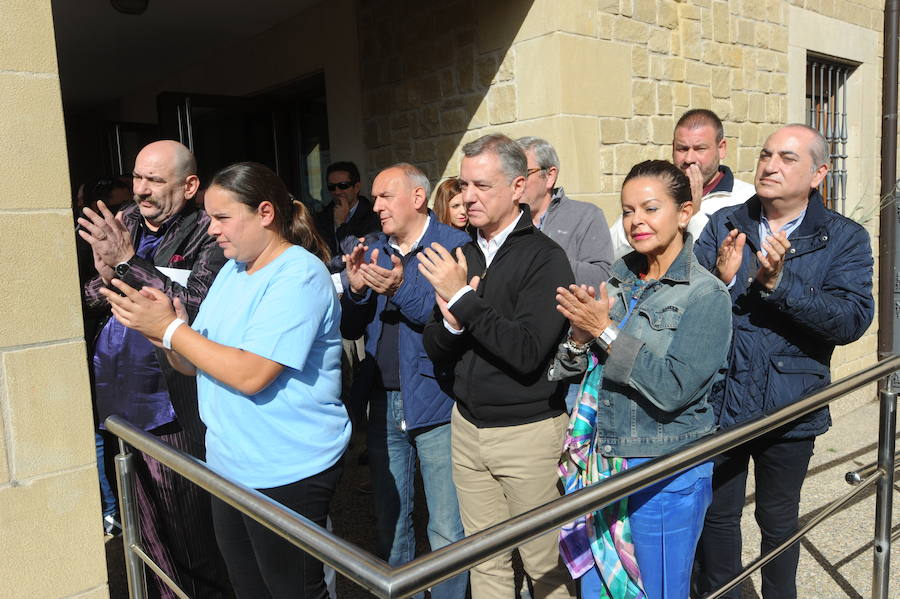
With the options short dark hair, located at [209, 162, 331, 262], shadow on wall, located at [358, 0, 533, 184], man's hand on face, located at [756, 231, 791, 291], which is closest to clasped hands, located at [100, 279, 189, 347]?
Answer: short dark hair, located at [209, 162, 331, 262]

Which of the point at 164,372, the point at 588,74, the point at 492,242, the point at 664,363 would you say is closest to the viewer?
the point at 664,363

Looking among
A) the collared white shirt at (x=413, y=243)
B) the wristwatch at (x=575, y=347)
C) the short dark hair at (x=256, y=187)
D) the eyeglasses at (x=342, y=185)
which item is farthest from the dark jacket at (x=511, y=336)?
the eyeglasses at (x=342, y=185)

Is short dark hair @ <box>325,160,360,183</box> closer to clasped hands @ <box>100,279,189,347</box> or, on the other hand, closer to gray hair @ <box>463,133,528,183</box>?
gray hair @ <box>463,133,528,183</box>

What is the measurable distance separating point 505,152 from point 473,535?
5.14ft

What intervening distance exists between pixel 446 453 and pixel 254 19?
528 centimetres

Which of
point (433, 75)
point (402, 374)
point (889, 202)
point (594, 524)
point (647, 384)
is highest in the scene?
point (433, 75)

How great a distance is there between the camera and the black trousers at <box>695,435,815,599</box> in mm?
2617

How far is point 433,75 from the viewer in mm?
5469

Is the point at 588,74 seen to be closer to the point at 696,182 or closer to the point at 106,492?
the point at 696,182

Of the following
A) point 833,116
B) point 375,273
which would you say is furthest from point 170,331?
point 833,116

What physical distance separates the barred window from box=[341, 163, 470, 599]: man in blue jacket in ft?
17.9

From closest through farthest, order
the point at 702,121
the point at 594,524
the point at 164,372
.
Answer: the point at 594,524
the point at 164,372
the point at 702,121

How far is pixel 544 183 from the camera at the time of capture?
10.7 ft

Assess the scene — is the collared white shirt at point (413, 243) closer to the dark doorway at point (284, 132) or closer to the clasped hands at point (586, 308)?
the clasped hands at point (586, 308)
